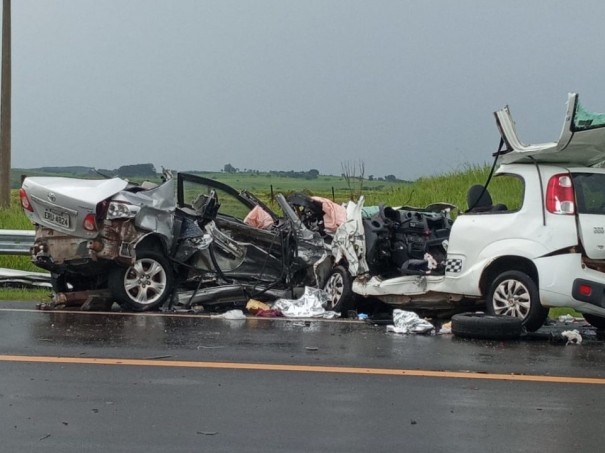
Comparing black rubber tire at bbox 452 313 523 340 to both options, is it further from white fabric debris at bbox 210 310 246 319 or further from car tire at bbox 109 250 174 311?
car tire at bbox 109 250 174 311

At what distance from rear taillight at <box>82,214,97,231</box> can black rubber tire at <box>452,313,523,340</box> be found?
4486 millimetres

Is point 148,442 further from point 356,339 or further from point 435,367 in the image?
point 356,339

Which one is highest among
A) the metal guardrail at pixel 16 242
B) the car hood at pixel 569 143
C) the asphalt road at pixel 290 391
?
the car hood at pixel 569 143

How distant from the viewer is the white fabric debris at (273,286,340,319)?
37.4 ft

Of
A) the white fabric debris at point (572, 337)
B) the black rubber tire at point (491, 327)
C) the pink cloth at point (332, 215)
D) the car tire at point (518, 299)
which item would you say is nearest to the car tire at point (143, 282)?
the pink cloth at point (332, 215)

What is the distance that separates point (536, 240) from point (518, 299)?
61cm

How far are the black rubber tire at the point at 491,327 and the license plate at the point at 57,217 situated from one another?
4.84 meters

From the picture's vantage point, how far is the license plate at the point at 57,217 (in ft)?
37.4

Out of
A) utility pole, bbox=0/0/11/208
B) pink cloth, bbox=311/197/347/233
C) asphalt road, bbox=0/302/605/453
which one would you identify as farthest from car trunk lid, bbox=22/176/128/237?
utility pole, bbox=0/0/11/208

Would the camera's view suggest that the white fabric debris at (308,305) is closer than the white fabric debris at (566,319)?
No

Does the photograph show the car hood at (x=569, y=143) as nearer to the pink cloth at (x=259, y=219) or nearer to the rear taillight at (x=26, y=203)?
the pink cloth at (x=259, y=219)

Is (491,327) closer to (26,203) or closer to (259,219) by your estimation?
(259,219)

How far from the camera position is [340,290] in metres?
11.7

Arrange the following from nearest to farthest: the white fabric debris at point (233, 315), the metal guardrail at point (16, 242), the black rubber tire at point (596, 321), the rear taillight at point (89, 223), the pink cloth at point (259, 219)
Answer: the black rubber tire at point (596, 321) < the white fabric debris at point (233, 315) < the rear taillight at point (89, 223) < the pink cloth at point (259, 219) < the metal guardrail at point (16, 242)
